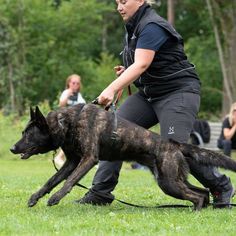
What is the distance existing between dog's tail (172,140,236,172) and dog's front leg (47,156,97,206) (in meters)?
0.91

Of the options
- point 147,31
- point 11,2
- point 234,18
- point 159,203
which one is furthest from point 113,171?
point 11,2

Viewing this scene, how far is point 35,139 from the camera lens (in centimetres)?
705

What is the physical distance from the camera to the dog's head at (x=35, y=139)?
703 cm

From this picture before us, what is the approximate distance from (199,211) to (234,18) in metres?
21.6

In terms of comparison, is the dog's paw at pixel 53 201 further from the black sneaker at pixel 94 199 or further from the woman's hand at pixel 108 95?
the woman's hand at pixel 108 95

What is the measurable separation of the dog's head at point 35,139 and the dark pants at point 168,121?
94cm

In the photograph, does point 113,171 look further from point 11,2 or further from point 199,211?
point 11,2

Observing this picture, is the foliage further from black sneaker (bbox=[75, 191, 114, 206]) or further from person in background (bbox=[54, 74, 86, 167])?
black sneaker (bbox=[75, 191, 114, 206])

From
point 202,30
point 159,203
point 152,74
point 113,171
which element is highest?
point 152,74

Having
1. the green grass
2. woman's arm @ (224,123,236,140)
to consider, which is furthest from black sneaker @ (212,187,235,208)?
woman's arm @ (224,123,236,140)

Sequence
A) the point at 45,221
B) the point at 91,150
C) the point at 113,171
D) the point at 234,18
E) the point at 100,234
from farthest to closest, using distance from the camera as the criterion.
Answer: the point at 234,18, the point at 113,171, the point at 91,150, the point at 45,221, the point at 100,234

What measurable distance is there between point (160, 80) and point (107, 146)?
0.90m

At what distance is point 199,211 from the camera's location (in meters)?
7.08

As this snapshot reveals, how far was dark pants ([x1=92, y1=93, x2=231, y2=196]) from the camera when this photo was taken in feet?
23.7
